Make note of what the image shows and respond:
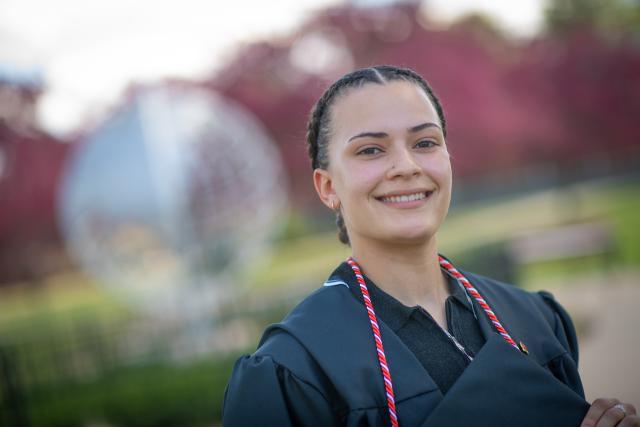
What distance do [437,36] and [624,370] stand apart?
47.1ft

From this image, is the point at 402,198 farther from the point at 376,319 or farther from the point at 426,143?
the point at 376,319

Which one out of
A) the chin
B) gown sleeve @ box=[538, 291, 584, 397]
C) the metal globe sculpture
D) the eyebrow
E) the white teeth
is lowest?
gown sleeve @ box=[538, 291, 584, 397]

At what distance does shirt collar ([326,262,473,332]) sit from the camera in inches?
65.9

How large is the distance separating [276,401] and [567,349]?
1039 millimetres

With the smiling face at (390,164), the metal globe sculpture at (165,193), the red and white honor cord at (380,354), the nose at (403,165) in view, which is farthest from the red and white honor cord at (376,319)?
the metal globe sculpture at (165,193)

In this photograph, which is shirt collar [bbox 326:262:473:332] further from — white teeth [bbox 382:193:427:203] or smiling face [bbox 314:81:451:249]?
white teeth [bbox 382:193:427:203]

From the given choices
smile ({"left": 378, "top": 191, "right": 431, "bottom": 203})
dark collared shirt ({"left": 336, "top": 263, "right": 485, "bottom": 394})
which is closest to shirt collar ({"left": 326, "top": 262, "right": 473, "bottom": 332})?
dark collared shirt ({"left": 336, "top": 263, "right": 485, "bottom": 394})

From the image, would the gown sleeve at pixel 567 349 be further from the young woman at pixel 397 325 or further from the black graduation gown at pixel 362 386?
the black graduation gown at pixel 362 386

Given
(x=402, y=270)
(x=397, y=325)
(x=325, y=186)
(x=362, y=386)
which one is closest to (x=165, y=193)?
(x=325, y=186)

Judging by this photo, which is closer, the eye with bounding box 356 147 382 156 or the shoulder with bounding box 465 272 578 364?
the eye with bounding box 356 147 382 156

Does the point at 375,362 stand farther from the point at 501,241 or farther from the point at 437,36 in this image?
the point at 437,36

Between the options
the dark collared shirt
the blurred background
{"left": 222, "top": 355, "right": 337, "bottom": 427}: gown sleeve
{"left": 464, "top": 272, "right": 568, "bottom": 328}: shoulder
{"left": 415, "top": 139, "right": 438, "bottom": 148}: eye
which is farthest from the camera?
the blurred background

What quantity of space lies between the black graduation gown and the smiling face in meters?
0.29

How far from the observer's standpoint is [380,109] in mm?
1713
